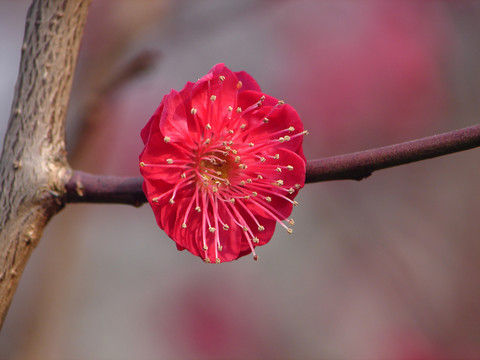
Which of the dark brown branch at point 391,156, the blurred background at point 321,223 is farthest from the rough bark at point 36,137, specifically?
the blurred background at point 321,223

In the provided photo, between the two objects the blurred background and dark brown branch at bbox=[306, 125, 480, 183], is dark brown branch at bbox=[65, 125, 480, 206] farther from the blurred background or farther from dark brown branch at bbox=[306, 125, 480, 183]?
the blurred background

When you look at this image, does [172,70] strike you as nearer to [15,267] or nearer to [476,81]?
[476,81]

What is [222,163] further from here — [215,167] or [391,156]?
[391,156]

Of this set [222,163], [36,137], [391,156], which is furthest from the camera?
[222,163]

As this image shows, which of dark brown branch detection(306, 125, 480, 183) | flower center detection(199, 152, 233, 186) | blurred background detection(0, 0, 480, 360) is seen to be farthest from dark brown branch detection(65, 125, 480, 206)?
blurred background detection(0, 0, 480, 360)

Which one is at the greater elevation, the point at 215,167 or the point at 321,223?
the point at 215,167

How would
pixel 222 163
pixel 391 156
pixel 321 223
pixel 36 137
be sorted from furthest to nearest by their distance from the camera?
pixel 321 223 → pixel 222 163 → pixel 36 137 → pixel 391 156

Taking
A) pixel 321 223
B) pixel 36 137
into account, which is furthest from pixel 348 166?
pixel 321 223
